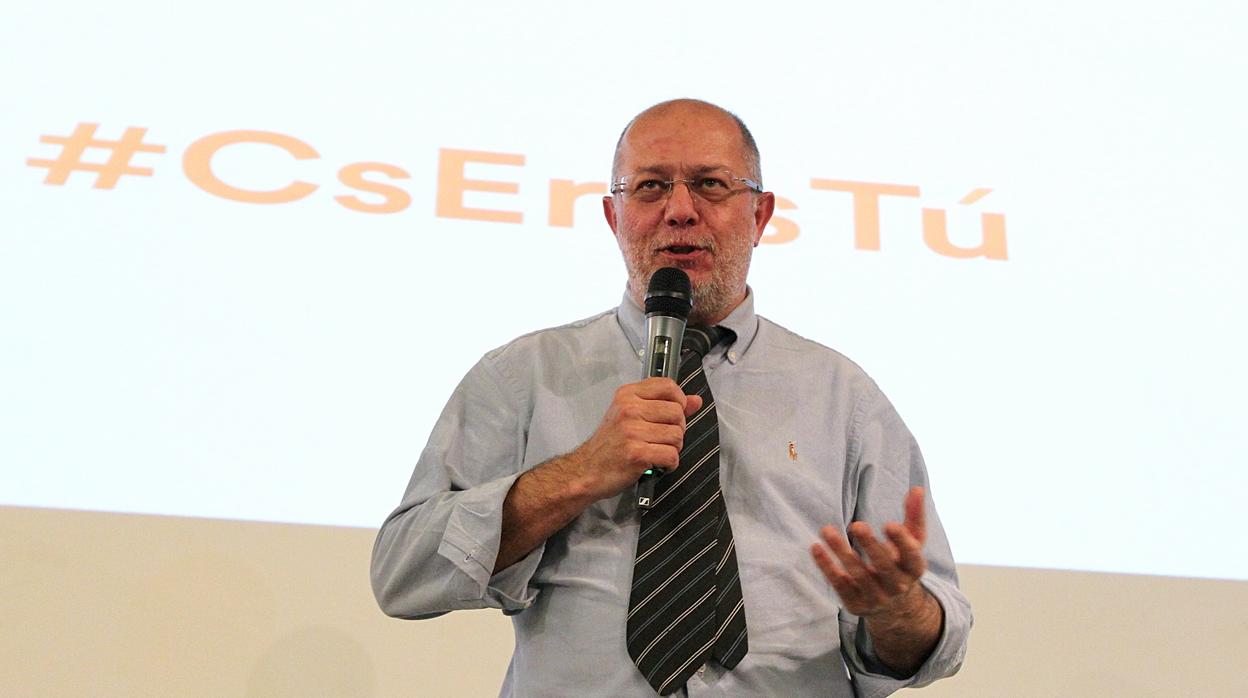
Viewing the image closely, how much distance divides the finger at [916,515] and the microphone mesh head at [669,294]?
15.9 inches

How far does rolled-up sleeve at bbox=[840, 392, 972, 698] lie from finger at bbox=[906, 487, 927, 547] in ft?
0.69

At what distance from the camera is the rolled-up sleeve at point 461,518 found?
1.61m

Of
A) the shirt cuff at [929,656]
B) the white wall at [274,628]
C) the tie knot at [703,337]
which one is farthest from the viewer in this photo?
the white wall at [274,628]

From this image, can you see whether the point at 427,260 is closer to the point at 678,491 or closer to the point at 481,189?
the point at 481,189

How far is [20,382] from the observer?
245 centimetres

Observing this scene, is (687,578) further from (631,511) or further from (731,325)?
(731,325)

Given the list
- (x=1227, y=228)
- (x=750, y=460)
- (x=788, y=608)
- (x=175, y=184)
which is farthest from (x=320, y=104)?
(x=1227, y=228)

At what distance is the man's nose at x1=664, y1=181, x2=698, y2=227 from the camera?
6.28 feet

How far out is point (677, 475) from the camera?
174 centimetres

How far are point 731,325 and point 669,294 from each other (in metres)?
0.28

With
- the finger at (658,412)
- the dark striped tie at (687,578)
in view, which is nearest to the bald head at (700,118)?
the dark striped tie at (687,578)

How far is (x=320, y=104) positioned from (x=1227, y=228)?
2.17 metres

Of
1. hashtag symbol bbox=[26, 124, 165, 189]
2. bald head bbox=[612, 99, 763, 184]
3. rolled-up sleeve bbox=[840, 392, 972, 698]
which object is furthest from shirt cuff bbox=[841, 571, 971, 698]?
hashtag symbol bbox=[26, 124, 165, 189]

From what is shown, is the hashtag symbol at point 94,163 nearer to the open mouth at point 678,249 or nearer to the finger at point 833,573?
the open mouth at point 678,249
